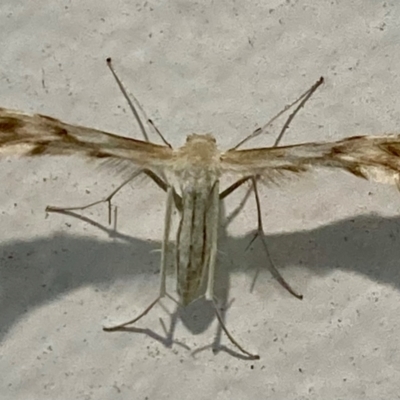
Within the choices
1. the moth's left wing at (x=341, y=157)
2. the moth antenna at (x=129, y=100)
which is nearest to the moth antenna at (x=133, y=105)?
the moth antenna at (x=129, y=100)

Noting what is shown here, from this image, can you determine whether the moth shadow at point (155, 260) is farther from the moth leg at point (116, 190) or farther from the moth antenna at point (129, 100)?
the moth antenna at point (129, 100)

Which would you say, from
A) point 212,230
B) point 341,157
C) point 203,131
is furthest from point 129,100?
point 341,157

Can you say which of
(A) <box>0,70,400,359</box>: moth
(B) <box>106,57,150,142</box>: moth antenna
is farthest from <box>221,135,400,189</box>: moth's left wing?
(B) <box>106,57,150,142</box>: moth antenna

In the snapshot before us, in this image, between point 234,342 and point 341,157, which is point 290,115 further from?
point 234,342

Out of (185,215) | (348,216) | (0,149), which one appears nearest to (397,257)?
(348,216)

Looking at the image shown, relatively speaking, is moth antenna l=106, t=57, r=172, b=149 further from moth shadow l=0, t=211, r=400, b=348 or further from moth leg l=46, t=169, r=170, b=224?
moth shadow l=0, t=211, r=400, b=348

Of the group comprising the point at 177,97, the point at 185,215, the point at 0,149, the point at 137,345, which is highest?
the point at 177,97

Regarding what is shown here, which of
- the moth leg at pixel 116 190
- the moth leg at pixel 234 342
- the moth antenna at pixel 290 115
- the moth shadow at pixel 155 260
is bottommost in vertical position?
the moth leg at pixel 234 342

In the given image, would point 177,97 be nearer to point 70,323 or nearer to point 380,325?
point 70,323
